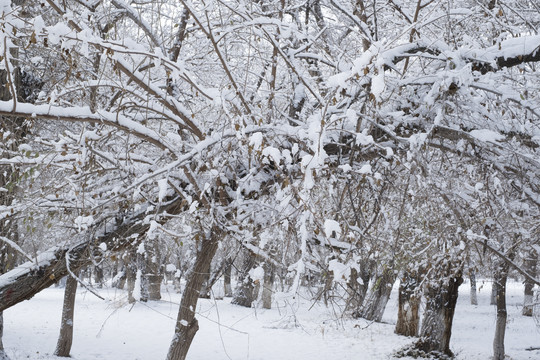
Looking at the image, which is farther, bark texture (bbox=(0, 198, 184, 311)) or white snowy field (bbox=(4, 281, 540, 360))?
white snowy field (bbox=(4, 281, 540, 360))

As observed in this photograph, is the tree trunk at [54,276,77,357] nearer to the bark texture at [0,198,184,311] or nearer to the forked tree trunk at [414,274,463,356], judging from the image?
the bark texture at [0,198,184,311]

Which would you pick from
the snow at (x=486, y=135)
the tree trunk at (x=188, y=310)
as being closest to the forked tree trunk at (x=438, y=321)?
the tree trunk at (x=188, y=310)

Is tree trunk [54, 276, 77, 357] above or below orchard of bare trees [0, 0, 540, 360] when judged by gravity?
below

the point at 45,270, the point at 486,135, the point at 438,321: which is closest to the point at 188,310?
the point at 45,270

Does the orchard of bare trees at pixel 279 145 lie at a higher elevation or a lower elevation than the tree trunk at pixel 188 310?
higher

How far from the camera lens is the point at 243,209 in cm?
499

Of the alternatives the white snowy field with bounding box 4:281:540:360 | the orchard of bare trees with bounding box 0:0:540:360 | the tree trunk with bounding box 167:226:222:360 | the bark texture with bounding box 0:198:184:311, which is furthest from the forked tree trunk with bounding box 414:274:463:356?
the bark texture with bounding box 0:198:184:311

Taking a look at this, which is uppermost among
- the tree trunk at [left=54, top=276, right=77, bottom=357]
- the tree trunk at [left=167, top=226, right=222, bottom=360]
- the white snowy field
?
the tree trunk at [left=167, top=226, right=222, bottom=360]

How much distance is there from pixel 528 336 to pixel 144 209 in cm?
1909

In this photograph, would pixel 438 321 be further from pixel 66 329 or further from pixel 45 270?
pixel 45 270

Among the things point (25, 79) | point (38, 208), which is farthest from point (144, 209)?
point (25, 79)

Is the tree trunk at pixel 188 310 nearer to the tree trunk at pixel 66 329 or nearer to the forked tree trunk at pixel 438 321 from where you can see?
the tree trunk at pixel 66 329

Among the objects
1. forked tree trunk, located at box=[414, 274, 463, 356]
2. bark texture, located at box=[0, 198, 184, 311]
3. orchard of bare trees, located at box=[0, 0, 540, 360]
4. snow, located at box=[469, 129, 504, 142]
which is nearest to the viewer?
orchard of bare trees, located at box=[0, 0, 540, 360]

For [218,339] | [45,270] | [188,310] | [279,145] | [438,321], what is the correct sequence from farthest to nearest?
[218,339] → [438,321] → [188,310] → [45,270] → [279,145]
